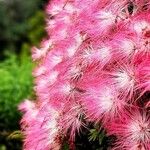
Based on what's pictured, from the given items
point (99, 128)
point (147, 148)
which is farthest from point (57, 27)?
point (147, 148)

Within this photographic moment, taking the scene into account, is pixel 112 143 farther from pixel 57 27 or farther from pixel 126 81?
pixel 57 27

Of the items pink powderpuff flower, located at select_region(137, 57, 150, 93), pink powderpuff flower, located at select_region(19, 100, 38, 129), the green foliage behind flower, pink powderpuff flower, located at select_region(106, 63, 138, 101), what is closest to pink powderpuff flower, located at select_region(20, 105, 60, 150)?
pink powderpuff flower, located at select_region(19, 100, 38, 129)

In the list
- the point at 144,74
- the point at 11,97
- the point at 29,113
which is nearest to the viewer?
the point at 144,74

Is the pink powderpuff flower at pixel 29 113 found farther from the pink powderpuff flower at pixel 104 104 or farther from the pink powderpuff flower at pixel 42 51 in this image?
the pink powderpuff flower at pixel 104 104

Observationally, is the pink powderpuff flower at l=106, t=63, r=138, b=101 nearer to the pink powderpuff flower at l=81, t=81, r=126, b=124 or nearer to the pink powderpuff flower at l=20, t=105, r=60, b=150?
the pink powderpuff flower at l=81, t=81, r=126, b=124

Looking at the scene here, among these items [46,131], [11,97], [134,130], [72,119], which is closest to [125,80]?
[134,130]

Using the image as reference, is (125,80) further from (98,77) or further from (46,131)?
(46,131)

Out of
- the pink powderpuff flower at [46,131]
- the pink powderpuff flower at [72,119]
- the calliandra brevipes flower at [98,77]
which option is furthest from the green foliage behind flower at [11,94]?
the pink powderpuff flower at [72,119]
